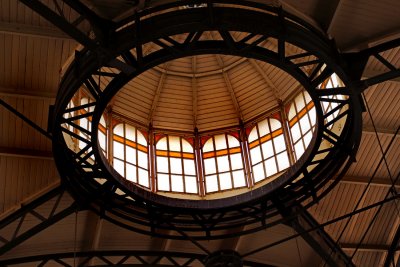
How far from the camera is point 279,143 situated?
31.1 meters

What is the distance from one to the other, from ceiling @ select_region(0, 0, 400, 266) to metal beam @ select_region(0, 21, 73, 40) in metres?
0.04

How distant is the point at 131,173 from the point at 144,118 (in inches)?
150

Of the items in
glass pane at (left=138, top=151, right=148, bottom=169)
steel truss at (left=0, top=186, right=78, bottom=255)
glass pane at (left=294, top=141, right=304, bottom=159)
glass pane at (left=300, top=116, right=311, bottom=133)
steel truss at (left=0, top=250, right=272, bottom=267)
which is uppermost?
glass pane at (left=300, top=116, right=311, bottom=133)

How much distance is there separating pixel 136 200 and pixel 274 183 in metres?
5.76

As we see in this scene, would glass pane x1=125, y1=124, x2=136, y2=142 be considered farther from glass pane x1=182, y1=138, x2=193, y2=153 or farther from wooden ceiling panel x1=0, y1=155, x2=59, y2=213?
wooden ceiling panel x1=0, y1=155, x2=59, y2=213

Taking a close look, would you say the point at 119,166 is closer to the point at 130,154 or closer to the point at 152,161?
the point at 130,154

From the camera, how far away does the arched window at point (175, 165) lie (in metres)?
31.2

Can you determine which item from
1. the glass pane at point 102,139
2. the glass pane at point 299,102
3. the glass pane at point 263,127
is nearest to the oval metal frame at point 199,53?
the glass pane at point 102,139

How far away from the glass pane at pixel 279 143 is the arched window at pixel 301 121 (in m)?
0.56

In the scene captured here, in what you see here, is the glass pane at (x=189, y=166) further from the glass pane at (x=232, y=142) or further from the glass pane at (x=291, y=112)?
the glass pane at (x=291, y=112)

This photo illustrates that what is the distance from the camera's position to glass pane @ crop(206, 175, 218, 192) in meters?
31.4

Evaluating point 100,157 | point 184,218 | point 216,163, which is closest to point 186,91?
point 216,163

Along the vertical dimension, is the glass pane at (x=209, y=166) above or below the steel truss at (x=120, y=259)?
above

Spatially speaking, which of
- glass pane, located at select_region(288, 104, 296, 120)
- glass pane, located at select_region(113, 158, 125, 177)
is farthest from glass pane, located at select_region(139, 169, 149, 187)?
glass pane, located at select_region(288, 104, 296, 120)
